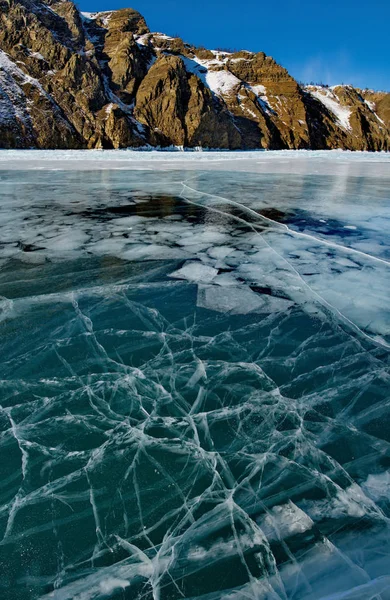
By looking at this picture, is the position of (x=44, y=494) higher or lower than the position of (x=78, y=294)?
lower

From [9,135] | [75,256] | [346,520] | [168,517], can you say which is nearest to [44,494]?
[168,517]

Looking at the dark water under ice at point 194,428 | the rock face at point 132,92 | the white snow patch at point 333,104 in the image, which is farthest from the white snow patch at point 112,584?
the white snow patch at point 333,104

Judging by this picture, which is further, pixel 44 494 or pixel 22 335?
pixel 22 335

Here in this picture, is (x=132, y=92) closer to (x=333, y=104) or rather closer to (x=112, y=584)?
(x=333, y=104)

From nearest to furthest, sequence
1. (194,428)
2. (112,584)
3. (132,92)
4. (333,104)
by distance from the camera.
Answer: (112,584) < (194,428) < (132,92) < (333,104)

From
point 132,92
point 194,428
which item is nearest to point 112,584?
point 194,428

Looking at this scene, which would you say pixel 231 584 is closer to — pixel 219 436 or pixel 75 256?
pixel 219 436

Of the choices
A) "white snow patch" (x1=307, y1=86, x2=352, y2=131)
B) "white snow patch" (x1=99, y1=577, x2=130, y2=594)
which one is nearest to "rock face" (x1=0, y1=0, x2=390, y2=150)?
"white snow patch" (x1=307, y1=86, x2=352, y2=131)
